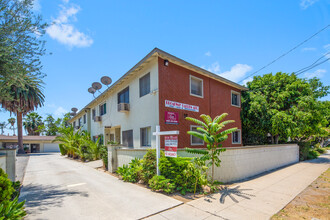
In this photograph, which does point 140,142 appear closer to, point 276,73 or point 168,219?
point 168,219

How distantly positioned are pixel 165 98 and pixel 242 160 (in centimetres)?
503

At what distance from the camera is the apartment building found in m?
10.2

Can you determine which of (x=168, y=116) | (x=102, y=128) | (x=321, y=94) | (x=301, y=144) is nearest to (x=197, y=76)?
(x=168, y=116)

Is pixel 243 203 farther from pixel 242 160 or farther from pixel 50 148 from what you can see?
pixel 50 148

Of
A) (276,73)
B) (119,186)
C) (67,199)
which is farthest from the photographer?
(276,73)

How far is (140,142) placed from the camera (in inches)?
448

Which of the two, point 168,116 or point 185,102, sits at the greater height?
point 185,102

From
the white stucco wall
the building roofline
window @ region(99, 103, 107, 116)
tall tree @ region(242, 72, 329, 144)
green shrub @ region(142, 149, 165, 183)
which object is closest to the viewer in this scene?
green shrub @ region(142, 149, 165, 183)

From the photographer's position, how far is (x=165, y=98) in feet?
33.7

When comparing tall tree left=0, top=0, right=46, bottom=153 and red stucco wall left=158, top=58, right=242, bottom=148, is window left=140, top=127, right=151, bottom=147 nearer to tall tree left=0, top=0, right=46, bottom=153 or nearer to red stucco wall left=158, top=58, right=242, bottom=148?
red stucco wall left=158, top=58, right=242, bottom=148

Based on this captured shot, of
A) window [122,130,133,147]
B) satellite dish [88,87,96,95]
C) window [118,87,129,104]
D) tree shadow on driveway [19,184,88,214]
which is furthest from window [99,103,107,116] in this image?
tree shadow on driveway [19,184,88,214]

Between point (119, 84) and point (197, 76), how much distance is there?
592 cm

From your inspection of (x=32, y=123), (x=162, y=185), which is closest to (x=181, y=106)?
(x=162, y=185)

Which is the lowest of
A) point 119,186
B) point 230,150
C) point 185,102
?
point 119,186
